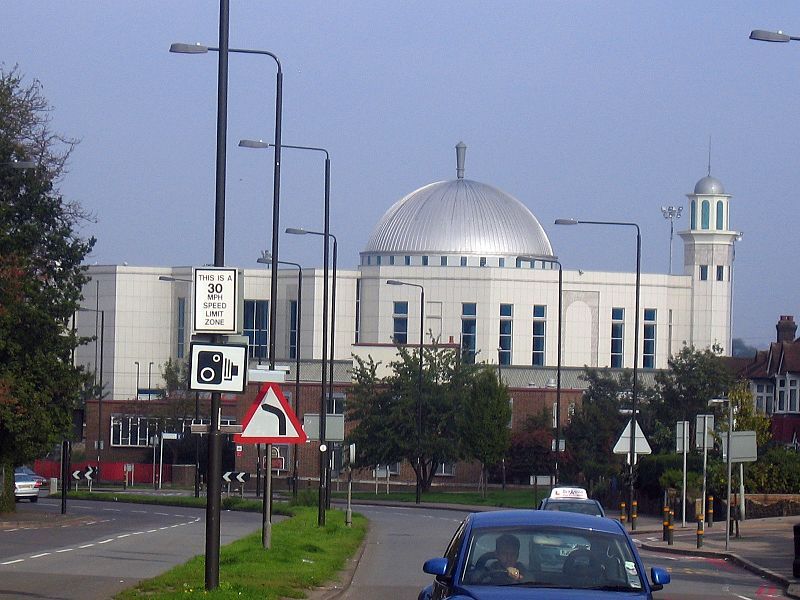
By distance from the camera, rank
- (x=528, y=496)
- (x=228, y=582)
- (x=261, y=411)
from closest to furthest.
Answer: (x=228, y=582)
(x=261, y=411)
(x=528, y=496)

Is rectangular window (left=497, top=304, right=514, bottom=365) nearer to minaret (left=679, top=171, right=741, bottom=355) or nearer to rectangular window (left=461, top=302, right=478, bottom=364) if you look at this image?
rectangular window (left=461, top=302, right=478, bottom=364)

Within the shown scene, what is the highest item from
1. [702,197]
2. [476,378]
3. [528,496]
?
[702,197]

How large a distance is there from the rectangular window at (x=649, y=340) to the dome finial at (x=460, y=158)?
65.0 ft

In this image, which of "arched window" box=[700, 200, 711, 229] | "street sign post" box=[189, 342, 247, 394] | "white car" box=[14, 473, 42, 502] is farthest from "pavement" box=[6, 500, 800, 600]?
"arched window" box=[700, 200, 711, 229]

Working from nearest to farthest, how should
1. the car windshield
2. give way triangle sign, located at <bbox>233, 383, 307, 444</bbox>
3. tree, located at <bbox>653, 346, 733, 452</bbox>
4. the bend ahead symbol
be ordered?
the car windshield → give way triangle sign, located at <bbox>233, 383, 307, 444</bbox> → the bend ahead symbol → tree, located at <bbox>653, 346, 733, 452</bbox>

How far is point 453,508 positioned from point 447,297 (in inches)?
1749

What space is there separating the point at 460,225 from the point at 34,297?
221 feet

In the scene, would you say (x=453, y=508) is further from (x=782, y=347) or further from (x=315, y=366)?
(x=315, y=366)

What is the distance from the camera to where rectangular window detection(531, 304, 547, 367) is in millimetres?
103625

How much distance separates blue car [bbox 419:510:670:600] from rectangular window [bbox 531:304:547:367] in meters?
93.7

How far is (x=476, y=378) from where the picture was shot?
7075 centimetres

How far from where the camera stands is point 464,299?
102375 millimetres

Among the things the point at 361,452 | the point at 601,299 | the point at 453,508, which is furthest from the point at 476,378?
the point at 601,299

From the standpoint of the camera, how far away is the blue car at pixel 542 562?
30.3 feet
